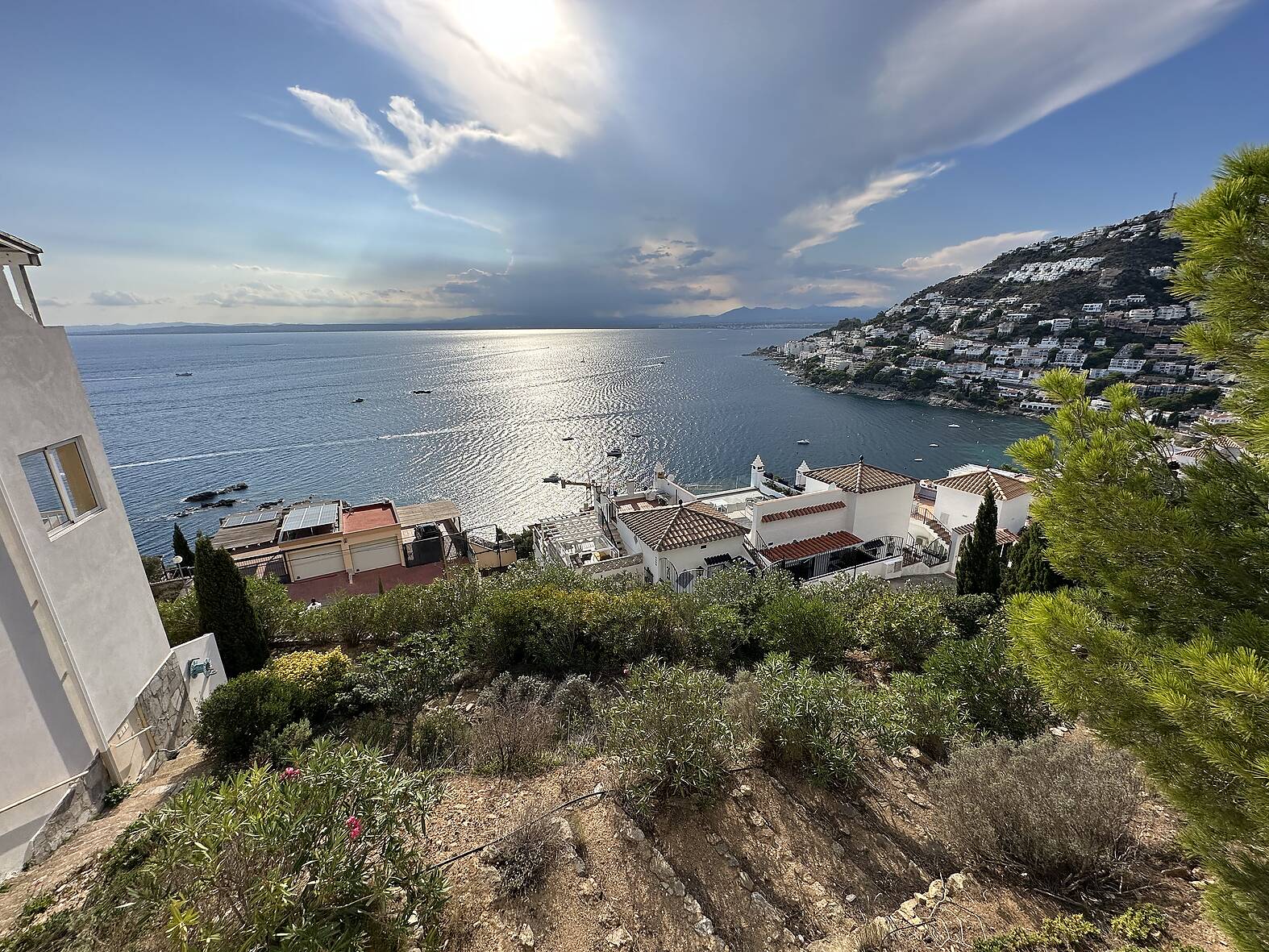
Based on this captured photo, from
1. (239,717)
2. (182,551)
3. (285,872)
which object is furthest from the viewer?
(182,551)

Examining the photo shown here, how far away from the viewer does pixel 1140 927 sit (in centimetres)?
376

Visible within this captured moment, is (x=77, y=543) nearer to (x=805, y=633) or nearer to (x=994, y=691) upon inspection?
(x=805, y=633)

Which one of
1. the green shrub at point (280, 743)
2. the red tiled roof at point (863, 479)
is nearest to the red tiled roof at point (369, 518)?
the green shrub at point (280, 743)

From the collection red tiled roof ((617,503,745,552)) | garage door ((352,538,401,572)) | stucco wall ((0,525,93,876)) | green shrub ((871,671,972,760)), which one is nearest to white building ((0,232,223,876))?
stucco wall ((0,525,93,876))

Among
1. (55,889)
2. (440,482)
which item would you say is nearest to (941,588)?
A: (55,889)

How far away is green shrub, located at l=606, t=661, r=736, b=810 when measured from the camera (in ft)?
17.7

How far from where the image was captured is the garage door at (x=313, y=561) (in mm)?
20922

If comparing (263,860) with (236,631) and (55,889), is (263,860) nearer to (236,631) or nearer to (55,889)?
(55,889)

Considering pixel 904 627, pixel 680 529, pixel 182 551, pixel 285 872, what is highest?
pixel 285 872

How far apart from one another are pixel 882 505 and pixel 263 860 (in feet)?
67.1

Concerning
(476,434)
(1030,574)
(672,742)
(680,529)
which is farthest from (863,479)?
(476,434)

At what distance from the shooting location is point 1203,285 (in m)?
3.07

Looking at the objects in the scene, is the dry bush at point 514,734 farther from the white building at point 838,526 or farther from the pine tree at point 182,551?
the pine tree at point 182,551

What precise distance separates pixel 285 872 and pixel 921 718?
7.61 m
